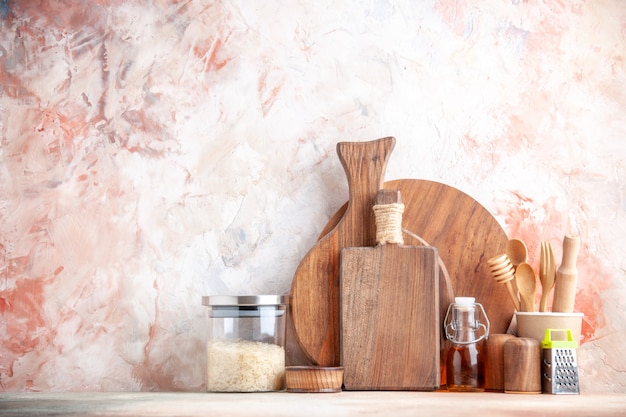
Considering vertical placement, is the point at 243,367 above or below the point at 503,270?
below

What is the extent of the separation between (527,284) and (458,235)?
0.17 m

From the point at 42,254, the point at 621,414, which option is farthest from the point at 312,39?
the point at 621,414

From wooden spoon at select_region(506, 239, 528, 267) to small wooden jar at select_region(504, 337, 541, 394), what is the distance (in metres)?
0.19

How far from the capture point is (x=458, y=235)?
155 cm

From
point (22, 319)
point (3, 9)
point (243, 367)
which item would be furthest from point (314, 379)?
point (3, 9)

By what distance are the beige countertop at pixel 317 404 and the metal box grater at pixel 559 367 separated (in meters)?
0.03

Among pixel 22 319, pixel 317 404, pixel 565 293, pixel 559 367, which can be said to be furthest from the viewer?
pixel 22 319

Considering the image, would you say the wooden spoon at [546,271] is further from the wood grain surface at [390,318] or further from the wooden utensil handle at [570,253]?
the wood grain surface at [390,318]

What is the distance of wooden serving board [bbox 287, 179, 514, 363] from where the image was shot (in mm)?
1516

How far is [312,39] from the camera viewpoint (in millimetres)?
1662

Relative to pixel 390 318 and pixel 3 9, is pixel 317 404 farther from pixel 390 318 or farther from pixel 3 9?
pixel 3 9

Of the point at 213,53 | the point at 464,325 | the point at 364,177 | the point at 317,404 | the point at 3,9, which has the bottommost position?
the point at 317,404

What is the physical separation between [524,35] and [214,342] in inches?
36.4

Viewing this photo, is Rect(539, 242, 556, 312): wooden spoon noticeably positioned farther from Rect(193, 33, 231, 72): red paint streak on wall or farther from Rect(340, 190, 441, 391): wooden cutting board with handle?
Rect(193, 33, 231, 72): red paint streak on wall
